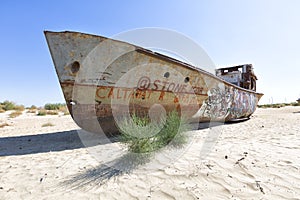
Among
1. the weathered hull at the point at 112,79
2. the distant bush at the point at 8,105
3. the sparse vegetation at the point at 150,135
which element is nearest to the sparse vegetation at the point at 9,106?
the distant bush at the point at 8,105

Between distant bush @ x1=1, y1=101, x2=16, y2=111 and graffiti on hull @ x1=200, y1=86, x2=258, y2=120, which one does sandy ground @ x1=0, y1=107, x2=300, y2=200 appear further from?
distant bush @ x1=1, y1=101, x2=16, y2=111

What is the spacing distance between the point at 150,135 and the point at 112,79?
1.78 meters

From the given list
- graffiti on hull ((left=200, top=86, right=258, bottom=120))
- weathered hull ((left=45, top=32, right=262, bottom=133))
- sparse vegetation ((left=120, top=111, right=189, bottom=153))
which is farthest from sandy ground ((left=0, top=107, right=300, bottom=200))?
graffiti on hull ((left=200, top=86, right=258, bottom=120))

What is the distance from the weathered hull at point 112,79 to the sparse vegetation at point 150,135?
1125 millimetres

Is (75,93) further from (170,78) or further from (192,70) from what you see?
(192,70)

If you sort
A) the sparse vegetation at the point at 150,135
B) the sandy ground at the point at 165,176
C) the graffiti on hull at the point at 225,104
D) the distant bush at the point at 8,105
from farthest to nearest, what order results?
the distant bush at the point at 8,105
the graffiti on hull at the point at 225,104
the sparse vegetation at the point at 150,135
the sandy ground at the point at 165,176

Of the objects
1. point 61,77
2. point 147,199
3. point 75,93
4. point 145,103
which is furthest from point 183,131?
point 61,77

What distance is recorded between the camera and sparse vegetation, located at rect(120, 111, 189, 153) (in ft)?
8.79

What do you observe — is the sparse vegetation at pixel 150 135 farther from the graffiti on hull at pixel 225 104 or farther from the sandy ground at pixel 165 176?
the graffiti on hull at pixel 225 104

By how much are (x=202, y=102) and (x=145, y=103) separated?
2.33m

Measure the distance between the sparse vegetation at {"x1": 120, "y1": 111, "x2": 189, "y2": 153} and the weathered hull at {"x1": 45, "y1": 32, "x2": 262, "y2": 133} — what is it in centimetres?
112

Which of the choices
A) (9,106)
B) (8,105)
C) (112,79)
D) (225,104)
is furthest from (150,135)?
(8,105)

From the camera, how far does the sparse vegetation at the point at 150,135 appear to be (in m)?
2.68

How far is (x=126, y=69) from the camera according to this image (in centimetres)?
415
